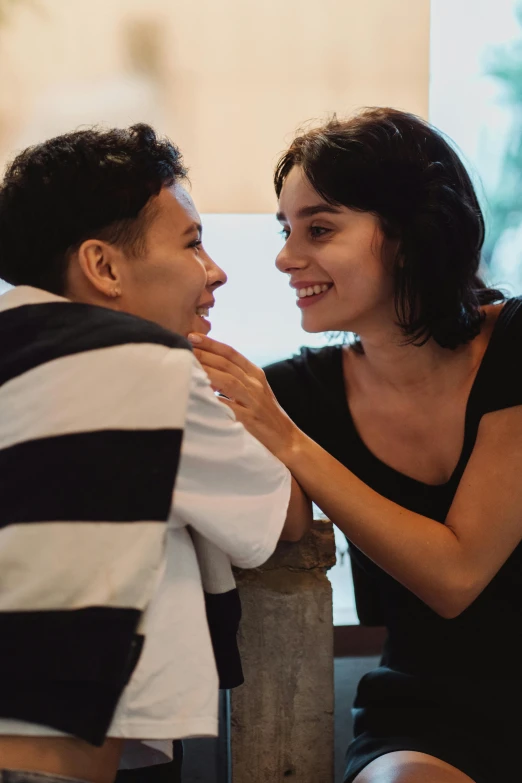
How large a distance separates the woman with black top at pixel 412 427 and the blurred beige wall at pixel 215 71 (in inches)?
20.3

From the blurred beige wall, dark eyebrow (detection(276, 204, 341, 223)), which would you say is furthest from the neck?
the blurred beige wall

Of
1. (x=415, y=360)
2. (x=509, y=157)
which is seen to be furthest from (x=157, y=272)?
(x=509, y=157)

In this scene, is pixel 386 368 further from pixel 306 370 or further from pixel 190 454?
pixel 190 454

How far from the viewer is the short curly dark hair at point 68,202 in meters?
1.03

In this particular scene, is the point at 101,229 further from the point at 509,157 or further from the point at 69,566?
the point at 509,157

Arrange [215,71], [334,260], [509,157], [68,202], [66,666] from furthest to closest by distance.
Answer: [509,157]
[215,71]
[334,260]
[68,202]
[66,666]

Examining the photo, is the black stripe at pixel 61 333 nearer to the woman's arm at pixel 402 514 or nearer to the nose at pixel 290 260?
the woman's arm at pixel 402 514

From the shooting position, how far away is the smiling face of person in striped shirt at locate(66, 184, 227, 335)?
1.02 meters

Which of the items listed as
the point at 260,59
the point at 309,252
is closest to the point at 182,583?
the point at 309,252

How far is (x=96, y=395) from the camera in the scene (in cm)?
81

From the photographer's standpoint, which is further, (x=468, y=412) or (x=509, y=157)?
(x=509, y=157)

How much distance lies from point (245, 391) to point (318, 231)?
39 cm

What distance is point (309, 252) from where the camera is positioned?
1341 millimetres

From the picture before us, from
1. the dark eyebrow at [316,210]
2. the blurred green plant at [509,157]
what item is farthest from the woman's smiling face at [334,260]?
the blurred green plant at [509,157]
